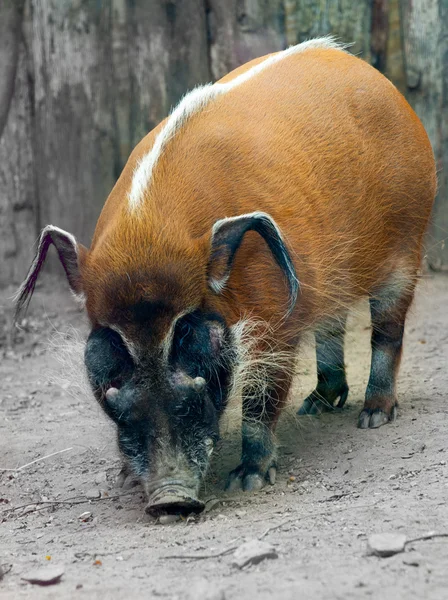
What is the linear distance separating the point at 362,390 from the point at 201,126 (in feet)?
6.73

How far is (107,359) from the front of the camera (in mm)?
3391

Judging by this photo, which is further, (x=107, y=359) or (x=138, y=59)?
(x=138, y=59)

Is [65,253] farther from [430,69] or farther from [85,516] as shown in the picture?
[430,69]

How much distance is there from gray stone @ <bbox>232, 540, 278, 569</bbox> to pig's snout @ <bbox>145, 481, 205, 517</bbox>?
511 mm

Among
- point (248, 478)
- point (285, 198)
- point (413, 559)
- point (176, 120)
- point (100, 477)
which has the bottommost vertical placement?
point (100, 477)

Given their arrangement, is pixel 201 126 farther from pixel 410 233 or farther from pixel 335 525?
pixel 335 525

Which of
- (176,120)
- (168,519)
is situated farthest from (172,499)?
(176,120)

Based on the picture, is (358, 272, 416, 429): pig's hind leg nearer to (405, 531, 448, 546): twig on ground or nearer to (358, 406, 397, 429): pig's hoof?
(358, 406, 397, 429): pig's hoof

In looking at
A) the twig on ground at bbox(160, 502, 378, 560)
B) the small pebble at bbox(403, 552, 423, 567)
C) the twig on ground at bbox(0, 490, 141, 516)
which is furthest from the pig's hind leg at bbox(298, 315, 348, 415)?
the small pebble at bbox(403, 552, 423, 567)

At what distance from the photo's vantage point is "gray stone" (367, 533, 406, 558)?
2.62 metres

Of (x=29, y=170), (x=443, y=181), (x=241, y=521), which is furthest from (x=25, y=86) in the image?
(x=241, y=521)

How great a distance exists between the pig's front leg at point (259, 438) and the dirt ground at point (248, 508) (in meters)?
0.07

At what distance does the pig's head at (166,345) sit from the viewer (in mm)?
3289

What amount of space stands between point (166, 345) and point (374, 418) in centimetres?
145
